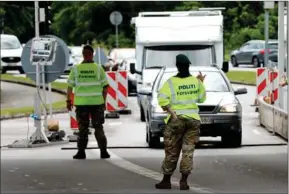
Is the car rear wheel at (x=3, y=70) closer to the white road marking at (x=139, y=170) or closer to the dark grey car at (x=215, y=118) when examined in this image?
the dark grey car at (x=215, y=118)

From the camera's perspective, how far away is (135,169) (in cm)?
1580

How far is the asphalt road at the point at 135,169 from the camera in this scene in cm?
1348

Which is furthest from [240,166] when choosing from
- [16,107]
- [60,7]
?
[60,7]

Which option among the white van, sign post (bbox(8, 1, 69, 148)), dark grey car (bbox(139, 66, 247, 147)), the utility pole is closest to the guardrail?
the utility pole

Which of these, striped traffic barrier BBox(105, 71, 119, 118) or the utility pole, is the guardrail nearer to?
the utility pole

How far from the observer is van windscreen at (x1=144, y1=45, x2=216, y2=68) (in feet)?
88.0

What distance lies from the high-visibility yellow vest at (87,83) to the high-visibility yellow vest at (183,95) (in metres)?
3.65

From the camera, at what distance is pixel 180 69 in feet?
43.8

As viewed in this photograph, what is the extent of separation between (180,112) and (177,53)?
13723 mm

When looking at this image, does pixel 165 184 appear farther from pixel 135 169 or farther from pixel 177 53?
pixel 177 53

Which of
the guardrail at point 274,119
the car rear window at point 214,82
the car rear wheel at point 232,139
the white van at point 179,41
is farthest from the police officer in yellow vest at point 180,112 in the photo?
the white van at point 179,41

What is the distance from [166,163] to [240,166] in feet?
9.52

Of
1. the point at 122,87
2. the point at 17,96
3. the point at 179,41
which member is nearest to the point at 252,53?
the point at 17,96

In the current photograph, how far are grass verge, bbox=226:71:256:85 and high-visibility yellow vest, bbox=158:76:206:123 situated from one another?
30186mm
